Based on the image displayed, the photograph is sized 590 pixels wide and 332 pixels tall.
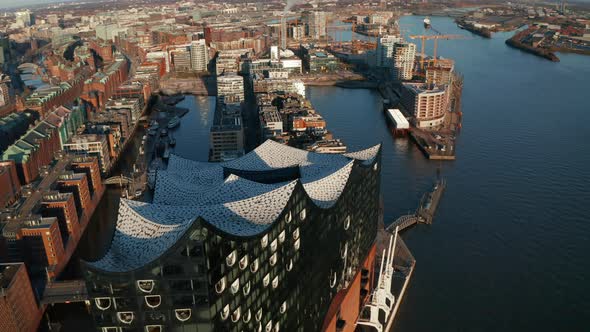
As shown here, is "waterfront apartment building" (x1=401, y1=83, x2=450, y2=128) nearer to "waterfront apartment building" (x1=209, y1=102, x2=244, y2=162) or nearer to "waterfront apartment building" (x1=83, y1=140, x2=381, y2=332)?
"waterfront apartment building" (x1=209, y1=102, x2=244, y2=162)

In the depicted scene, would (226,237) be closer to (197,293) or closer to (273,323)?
(197,293)

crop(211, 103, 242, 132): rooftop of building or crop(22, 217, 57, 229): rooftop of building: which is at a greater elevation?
crop(22, 217, 57, 229): rooftop of building

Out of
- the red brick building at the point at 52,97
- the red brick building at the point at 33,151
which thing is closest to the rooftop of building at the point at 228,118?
the red brick building at the point at 33,151

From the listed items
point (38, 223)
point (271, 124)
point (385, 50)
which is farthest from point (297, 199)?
point (385, 50)

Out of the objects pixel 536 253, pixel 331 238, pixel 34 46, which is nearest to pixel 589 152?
pixel 536 253

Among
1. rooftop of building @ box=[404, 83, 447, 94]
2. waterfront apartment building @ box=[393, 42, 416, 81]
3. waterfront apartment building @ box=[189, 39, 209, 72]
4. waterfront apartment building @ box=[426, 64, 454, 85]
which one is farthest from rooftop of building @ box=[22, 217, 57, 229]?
waterfront apartment building @ box=[189, 39, 209, 72]

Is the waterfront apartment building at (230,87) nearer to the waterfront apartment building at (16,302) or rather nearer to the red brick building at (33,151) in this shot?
the red brick building at (33,151)

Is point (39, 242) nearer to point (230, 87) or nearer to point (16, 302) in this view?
point (16, 302)
